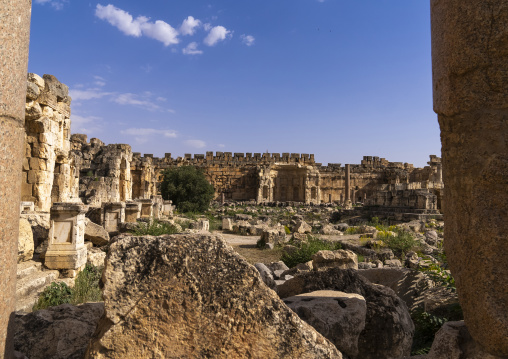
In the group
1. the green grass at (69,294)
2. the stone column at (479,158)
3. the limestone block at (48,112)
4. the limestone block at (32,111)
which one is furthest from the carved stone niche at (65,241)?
the stone column at (479,158)

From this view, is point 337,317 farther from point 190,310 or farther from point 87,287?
point 87,287

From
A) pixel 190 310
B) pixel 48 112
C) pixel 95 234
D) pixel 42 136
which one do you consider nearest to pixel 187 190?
pixel 48 112

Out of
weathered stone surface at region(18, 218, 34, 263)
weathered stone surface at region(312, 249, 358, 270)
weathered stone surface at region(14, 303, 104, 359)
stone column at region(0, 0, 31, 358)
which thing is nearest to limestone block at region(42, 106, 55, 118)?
weathered stone surface at region(18, 218, 34, 263)

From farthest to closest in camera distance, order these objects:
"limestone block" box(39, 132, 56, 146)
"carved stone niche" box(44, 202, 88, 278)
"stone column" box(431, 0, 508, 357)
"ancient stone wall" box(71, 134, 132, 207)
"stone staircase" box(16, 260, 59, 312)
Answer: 1. "ancient stone wall" box(71, 134, 132, 207)
2. "limestone block" box(39, 132, 56, 146)
3. "carved stone niche" box(44, 202, 88, 278)
4. "stone staircase" box(16, 260, 59, 312)
5. "stone column" box(431, 0, 508, 357)

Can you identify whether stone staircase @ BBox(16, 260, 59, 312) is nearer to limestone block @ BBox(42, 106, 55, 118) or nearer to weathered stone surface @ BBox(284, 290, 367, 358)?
weathered stone surface @ BBox(284, 290, 367, 358)

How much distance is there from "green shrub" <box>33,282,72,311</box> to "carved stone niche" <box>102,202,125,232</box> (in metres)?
4.69

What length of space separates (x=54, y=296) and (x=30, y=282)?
0.35 metres

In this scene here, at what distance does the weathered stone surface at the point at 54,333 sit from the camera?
223 centimetres

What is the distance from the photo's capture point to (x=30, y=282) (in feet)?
14.5

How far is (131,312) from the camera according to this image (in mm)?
1695

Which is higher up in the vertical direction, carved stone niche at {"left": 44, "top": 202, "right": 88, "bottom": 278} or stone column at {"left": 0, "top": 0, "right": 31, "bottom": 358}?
stone column at {"left": 0, "top": 0, "right": 31, "bottom": 358}

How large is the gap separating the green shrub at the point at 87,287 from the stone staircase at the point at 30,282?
14.4 inches

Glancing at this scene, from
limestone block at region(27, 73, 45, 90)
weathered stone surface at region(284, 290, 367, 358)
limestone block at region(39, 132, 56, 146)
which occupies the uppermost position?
limestone block at region(27, 73, 45, 90)

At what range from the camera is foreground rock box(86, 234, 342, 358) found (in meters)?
1.68
